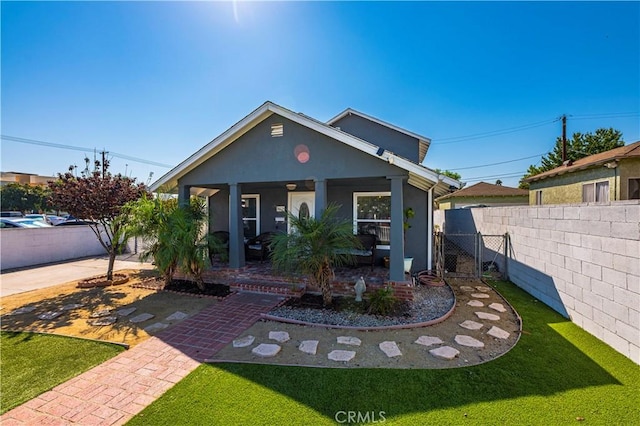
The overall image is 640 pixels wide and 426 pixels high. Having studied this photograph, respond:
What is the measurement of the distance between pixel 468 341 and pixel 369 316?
2044 mm

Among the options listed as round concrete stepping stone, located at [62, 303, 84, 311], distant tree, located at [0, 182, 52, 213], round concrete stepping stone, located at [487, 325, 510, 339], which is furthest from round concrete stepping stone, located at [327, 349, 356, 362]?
distant tree, located at [0, 182, 52, 213]

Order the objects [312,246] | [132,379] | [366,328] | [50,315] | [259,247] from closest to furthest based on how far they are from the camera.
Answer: [132,379]
[366,328]
[312,246]
[50,315]
[259,247]

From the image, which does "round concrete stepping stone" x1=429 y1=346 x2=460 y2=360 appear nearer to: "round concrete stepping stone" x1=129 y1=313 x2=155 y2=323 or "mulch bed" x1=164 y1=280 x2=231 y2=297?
"mulch bed" x1=164 y1=280 x2=231 y2=297

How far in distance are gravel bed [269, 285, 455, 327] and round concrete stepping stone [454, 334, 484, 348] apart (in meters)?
0.86

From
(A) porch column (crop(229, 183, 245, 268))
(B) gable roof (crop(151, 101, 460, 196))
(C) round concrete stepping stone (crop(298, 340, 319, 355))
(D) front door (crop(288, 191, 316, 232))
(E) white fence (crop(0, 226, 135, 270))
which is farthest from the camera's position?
(E) white fence (crop(0, 226, 135, 270))

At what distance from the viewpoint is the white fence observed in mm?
11695

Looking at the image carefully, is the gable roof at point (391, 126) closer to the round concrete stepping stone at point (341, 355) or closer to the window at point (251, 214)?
the window at point (251, 214)

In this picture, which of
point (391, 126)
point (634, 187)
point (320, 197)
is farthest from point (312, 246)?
point (634, 187)

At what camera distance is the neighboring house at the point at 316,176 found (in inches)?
288

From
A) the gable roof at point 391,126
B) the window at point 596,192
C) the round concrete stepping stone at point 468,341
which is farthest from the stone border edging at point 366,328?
the window at point 596,192

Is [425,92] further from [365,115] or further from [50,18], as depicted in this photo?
[50,18]

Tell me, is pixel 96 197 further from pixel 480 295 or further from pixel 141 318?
pixel 480 295

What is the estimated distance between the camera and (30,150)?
2905 centimetres

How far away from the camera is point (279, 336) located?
18.1 feet
